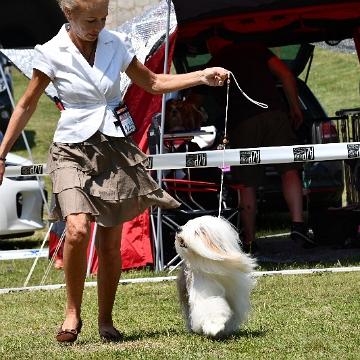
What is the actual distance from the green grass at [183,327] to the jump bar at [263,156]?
88cm

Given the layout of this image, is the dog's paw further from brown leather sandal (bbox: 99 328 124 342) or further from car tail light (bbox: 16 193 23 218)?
car tail light (bbox: 16 193 23 218)

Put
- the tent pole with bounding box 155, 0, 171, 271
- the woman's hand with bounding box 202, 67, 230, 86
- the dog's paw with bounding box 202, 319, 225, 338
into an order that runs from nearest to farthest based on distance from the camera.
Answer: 1. the dog's paw with bounding box 202, 319, 225, 338
2. the woman's hand with bounding box 202, 67, 230, 86
3. the tent pole with bounding box 155, 0, 171, 271

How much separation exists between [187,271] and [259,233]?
6195mm

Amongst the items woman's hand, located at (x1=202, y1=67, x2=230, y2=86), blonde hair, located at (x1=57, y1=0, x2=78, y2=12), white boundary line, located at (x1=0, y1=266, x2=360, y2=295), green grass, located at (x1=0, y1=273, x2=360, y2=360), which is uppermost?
blonde hair, located at (x1=57, y1=0, x2=78, y2=12)

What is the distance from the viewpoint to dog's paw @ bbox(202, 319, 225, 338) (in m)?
5.12

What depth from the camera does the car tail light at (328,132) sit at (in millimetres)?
10344

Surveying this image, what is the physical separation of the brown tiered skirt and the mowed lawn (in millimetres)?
664

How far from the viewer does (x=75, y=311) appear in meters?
5.25

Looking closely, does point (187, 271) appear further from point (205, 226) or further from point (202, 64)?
point (202, 64)

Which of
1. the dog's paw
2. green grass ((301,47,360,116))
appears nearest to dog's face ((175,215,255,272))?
the dog's paw

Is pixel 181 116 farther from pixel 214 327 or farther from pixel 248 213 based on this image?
pixel 214 327

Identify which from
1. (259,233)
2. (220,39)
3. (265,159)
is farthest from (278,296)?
(259,233)

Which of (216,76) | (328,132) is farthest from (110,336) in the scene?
(328,132)

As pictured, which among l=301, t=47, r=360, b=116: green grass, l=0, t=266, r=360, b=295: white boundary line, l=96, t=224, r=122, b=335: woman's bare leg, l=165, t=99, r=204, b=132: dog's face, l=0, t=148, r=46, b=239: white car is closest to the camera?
l=96, t=224, r=122, b=335: woman's bare leg
